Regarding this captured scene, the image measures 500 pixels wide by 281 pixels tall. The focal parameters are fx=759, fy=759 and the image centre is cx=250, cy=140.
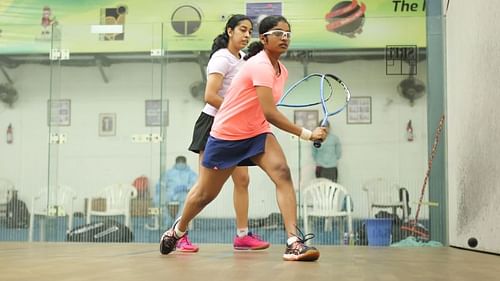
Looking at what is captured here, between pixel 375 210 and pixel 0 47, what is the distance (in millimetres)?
2932

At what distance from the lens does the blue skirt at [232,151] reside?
2.52m

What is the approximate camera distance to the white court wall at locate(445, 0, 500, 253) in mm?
3010

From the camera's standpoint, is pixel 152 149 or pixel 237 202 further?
pixel 152 149

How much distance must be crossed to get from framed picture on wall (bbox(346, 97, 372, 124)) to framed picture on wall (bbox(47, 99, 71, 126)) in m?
1.94

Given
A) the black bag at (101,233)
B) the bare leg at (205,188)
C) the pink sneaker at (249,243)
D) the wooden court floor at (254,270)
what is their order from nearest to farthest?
the wooden court floor at (254,270)
the bare leg at (205,188)
the pink sneaker at (249,243)
the black bag at (101,233)

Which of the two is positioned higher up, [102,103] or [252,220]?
[102,103]

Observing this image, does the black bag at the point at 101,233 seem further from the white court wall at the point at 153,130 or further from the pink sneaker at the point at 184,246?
the pink sneaker at the point at 184,246

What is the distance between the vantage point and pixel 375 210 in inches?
193

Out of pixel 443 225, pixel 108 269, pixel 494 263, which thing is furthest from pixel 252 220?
pixel 108 269

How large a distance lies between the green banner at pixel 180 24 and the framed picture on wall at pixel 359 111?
36 cm

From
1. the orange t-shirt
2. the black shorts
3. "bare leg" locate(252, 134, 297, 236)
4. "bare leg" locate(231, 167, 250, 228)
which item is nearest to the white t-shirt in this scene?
the black shorts

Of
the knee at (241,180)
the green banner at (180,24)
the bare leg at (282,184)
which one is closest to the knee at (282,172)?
the bare leg at (282,184)

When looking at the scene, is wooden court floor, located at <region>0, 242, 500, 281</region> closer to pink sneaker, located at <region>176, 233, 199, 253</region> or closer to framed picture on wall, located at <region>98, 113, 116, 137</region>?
pink sneaker, located at <region>176, 233, 199, 253</region>

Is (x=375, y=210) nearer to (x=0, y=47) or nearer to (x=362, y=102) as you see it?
(x=362, y=102)
